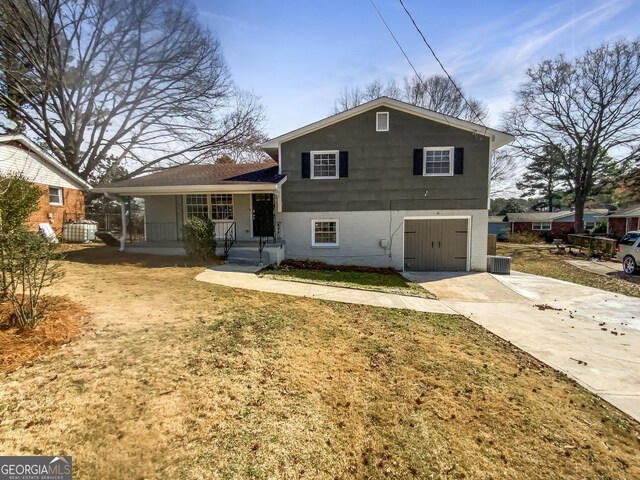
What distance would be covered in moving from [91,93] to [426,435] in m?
27.0

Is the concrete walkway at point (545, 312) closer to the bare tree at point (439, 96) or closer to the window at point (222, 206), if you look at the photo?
the window at point (222, 206)

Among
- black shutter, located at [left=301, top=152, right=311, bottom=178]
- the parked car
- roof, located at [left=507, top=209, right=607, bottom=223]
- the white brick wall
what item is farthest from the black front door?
roof, located at [left=507, top=209, right=607, bottom=223]

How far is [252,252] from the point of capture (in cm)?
1127

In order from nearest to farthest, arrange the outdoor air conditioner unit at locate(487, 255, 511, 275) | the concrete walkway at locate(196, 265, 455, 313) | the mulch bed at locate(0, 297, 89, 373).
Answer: the mulch bed at locate(0, 297, 89, 373), the concrete walkway at locate(196, 265, 455, 313), the outdoor air conditioner unit at locate(487, 255, 511, 275)

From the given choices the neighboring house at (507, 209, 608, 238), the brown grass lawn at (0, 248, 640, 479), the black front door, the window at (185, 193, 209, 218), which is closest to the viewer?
the brown grass lawn at (0, 248, 640, 479)

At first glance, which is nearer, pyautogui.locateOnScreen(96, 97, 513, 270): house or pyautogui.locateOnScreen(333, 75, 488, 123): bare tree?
pyautogui.locateOnScreen(96, 97, 513, 270): house

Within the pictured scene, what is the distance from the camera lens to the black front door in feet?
43.0

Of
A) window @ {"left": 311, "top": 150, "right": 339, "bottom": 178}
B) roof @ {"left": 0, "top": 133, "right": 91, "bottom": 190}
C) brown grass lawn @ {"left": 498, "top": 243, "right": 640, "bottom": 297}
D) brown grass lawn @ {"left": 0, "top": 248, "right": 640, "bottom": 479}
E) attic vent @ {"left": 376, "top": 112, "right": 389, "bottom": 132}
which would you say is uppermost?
attic vent @ {"left": 376, "top": 112, "right": 389, "bottom": 132}

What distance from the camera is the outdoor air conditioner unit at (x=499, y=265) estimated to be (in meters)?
12.3

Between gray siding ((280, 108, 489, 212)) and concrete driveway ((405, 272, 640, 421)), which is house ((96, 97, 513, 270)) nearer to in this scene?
gray siding ((280, 108, 489, 212))

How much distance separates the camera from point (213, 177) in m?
12.9

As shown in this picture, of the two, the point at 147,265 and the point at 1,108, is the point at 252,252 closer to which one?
the point at 147,265

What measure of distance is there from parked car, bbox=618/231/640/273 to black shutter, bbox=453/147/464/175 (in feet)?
27.3

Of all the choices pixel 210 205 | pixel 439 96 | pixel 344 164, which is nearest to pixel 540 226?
pixel 439 96
